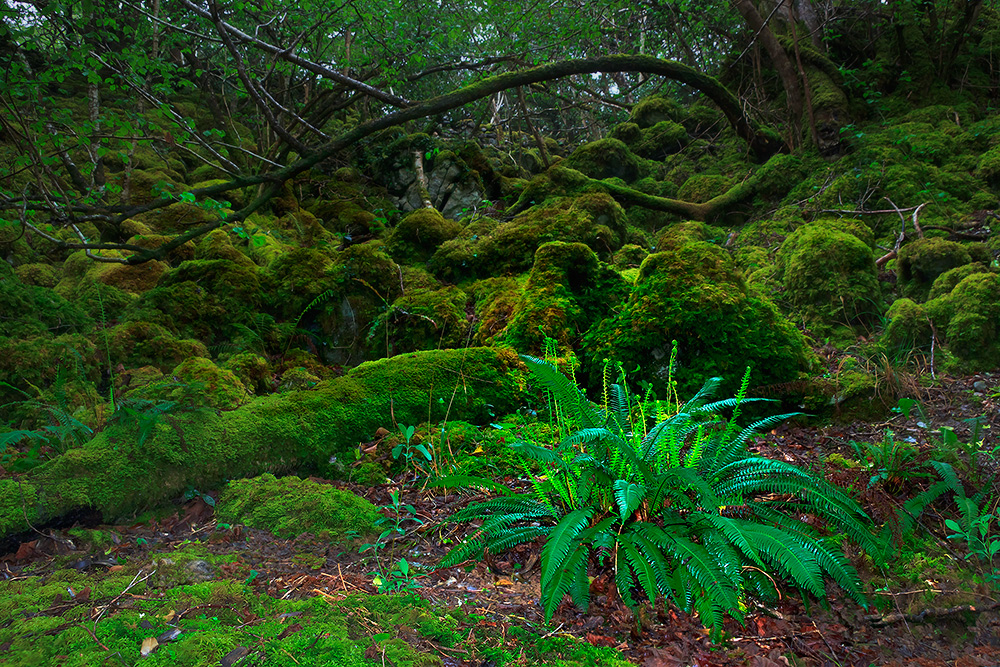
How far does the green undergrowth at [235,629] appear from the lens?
1.80m

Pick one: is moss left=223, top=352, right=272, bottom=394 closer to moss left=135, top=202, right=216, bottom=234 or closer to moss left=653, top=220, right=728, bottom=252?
moss left=135, top=202, right=216, bottom=234

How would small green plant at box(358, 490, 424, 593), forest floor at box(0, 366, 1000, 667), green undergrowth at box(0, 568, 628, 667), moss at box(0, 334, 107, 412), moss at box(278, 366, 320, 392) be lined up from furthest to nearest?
moss at box(278, 366, 320, 392) < moss at box(0, 334, 107, 412) < small green plant at box(358, 490, 424, 593) < forest floor at box(0, 366, 1000, 667) < green undergrowth at box(0, 568, 628, 667)

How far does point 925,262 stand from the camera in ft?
17.1

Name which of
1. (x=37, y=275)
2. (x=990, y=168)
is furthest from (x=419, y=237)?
(x=990, y=168)

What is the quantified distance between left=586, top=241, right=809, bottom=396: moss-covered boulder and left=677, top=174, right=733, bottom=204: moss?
5282 millimetres

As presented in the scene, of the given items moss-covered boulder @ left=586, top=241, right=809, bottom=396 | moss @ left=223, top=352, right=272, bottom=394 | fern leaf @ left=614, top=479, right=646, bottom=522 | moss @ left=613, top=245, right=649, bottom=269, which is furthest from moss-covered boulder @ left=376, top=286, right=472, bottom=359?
fern leaf @ left=614, top=479, right=646, bottom=522

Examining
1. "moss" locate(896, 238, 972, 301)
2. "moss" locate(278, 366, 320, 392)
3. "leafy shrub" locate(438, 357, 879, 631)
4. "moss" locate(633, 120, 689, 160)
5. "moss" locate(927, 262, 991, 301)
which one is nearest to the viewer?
"leafy shrub" locate(438, 357, 879, 631)

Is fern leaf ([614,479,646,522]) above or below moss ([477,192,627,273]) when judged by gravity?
below

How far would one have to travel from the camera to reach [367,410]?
3.80m

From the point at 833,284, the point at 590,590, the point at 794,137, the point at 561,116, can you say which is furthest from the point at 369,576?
the point at 561,116

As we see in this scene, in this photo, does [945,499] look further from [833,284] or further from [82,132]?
[82,132]

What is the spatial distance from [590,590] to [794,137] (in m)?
9.40

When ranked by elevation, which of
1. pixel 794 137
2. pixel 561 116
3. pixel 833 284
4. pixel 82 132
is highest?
pixel 561 116

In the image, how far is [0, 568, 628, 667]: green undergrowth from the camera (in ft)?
5.92
